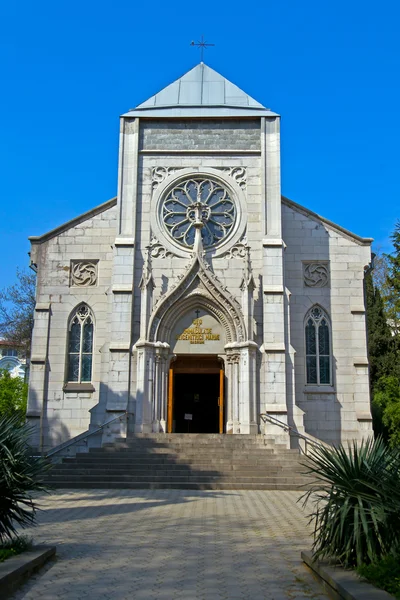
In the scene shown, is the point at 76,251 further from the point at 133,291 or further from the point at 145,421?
the point at 145,421

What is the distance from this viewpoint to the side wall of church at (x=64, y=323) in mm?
23312

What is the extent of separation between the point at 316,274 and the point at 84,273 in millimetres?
9299

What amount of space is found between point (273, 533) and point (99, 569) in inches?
146

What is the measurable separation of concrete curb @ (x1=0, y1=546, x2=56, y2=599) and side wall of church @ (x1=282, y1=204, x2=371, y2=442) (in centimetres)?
1636

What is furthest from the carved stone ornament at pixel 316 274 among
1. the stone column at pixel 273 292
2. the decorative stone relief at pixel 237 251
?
the decorative stone relief at pixel 237 251

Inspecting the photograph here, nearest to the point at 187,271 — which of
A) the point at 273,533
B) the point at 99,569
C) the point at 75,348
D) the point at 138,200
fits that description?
the point at 138,200

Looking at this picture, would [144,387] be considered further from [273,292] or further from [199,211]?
[199,211]

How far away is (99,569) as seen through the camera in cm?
793

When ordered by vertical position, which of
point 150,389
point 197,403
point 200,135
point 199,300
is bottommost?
point 197,403

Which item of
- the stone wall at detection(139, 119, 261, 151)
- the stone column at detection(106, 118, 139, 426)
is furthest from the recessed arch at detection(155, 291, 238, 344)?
the stone wall at detection(139, 119, 261, 151)

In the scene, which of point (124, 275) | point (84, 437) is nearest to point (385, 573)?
point (84, 437)

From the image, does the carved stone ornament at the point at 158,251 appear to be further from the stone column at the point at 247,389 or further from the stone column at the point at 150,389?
the stone column at the point at 247,389

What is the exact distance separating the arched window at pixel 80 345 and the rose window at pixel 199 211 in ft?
15.5

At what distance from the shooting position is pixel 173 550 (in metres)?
9.05
